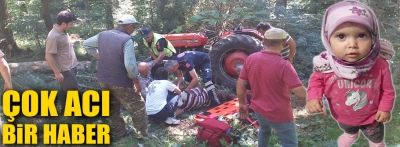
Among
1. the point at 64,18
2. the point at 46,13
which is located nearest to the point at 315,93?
the point at 64,18

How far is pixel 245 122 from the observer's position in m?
4.89

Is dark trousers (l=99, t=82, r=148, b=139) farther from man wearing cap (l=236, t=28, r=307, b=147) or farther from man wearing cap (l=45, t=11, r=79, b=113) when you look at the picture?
man wearing cap (l=236, t=28, r=307, b=147)

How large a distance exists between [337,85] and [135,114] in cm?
316

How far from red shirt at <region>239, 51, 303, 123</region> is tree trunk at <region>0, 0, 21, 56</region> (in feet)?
27.7

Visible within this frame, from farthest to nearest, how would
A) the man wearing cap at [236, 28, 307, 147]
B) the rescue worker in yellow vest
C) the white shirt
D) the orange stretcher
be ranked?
1. the rescue worker in yellow vest
2. the white shirt
3. the orange stretcher
4. the man wearing cap at [236, 28, 307, 147]

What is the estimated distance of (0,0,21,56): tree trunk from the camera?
367 inches

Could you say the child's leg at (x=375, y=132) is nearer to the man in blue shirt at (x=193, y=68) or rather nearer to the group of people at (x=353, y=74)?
the group of people at (x=353, y=74)

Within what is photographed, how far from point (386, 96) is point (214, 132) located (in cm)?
263

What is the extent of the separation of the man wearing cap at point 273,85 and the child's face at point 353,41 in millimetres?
1174

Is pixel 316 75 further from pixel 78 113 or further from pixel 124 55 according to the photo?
pixel 78 113

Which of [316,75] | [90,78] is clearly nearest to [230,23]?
[90,78]

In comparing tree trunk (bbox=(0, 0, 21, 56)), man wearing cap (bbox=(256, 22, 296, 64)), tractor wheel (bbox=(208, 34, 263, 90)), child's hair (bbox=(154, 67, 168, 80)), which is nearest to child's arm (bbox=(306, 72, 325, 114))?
man wearing cap (bbox=(256, 22, 296, 64))

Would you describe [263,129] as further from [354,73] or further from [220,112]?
[220,112]

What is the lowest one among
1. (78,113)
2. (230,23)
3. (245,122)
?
(245,122)
